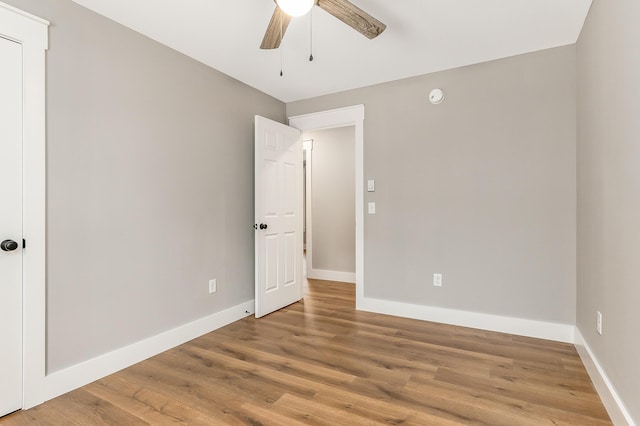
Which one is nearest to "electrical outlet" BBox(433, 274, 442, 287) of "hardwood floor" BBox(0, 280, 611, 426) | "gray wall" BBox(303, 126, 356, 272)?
"hardwood floor" BBox(0, 280, 611, 426)

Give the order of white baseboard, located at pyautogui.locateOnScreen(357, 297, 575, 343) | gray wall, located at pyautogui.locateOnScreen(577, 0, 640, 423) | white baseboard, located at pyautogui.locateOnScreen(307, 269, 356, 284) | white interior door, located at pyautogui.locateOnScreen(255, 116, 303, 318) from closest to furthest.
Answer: gray wall, located at pyautogui.locateOnScreen(577, 0, 640, 423), white baseboard, located at pyautogui.locateOnScreen(357, 297, 575, 343), white interior door, located at pyautogui.locateOnScreen(255, 116, 303, 318), white baseboard, located at pyautogui.locateOnScreen(307, 269, 356, 284)

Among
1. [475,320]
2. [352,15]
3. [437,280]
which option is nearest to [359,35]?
[352,15]

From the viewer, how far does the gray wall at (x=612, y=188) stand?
4.91 ft

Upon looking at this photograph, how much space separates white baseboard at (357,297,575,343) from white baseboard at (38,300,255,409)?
156cm

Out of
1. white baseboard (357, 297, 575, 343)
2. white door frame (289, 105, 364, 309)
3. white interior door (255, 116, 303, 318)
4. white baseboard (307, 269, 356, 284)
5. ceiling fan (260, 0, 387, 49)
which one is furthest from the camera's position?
white baseboard (307, 269, 356, 284)

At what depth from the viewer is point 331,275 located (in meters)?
5.37

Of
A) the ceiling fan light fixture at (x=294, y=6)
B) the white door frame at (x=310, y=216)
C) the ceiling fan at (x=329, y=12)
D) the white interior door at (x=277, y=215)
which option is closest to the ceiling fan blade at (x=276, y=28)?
the ceiling fan at (x=329, y=12)

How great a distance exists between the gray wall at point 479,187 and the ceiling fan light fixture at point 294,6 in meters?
2.00

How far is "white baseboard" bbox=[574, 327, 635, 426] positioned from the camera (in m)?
1.60

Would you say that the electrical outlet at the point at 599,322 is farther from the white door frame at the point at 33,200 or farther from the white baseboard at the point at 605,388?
the white door frame at the point at 33,200

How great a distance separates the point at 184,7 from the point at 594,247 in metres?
3.14

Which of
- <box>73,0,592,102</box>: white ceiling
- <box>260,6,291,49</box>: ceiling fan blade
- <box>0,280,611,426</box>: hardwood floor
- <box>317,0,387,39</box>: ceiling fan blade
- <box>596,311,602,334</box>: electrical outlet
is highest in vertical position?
<box>73,0,592,102</box>: white ceiling

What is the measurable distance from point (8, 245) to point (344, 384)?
82.6 inches

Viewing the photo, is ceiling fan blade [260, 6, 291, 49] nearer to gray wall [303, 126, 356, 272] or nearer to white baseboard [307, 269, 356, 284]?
gray wall [303, 126, 356, 272]
